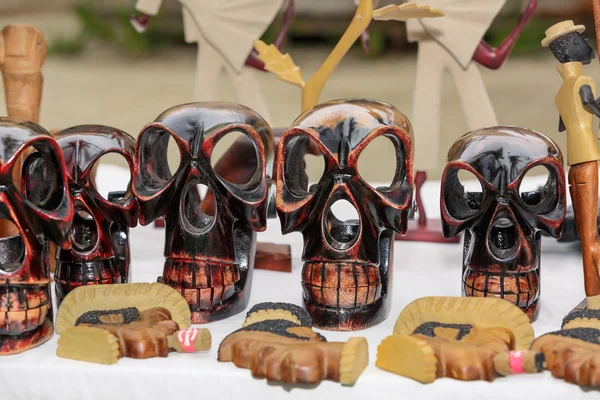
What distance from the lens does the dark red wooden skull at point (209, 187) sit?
82 centimetres

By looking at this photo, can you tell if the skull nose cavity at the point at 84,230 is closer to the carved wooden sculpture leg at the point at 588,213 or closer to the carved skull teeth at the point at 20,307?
the carved skull teeth at the point at 20,307

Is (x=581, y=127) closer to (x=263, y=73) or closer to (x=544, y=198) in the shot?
(x=544, y=198)

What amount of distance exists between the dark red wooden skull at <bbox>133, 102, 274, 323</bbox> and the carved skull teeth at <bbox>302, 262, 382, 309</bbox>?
8cm

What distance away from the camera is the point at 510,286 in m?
0.83

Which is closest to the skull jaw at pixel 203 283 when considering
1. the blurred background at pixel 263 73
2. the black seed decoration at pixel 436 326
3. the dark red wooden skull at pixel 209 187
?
the dark red wooden skull at pixel 209 187

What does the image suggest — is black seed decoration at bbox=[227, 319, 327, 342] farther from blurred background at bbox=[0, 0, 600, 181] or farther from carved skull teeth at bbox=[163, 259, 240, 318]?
blurred background at bbox=[0, 0, 600, 181]

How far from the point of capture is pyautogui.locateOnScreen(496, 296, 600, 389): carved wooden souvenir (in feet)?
2.17

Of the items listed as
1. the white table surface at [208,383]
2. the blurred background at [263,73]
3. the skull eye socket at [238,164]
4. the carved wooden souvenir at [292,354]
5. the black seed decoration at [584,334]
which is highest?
the blurred background at [263,73]

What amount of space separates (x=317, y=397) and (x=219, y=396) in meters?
0.09

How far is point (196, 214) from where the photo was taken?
90cm

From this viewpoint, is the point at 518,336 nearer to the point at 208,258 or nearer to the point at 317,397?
the point at 317,397

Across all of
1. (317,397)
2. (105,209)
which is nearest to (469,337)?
(317,397)

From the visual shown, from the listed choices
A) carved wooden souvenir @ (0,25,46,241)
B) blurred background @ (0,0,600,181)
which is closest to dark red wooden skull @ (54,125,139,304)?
carved wooden souvenir @ (0,25,46,241)

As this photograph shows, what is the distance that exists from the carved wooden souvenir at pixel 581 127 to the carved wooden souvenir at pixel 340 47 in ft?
0.65
